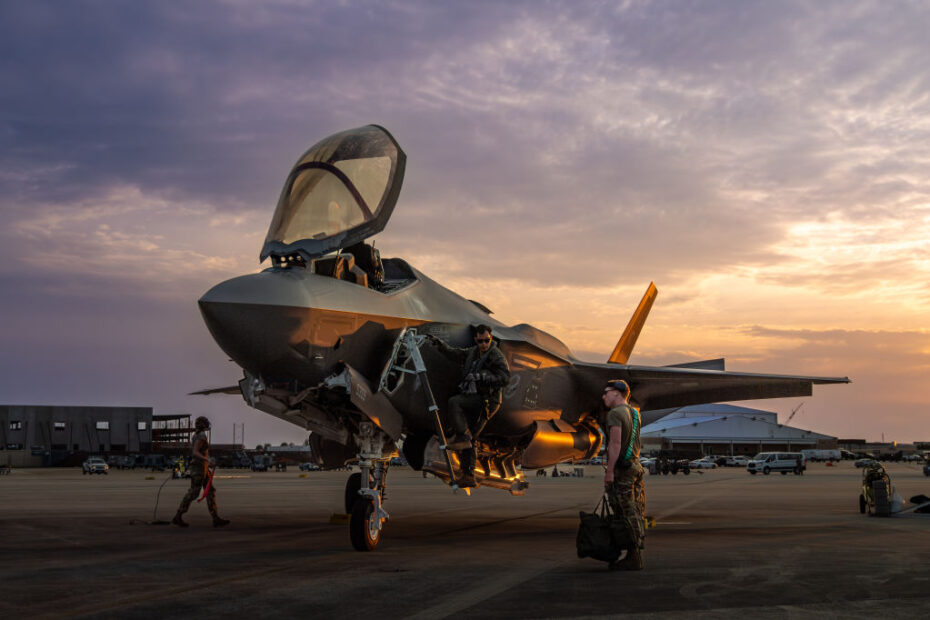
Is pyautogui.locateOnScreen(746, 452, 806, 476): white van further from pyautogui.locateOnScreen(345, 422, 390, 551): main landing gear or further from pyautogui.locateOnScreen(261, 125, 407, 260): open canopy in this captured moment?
pyautogui.locateOnScreen(261, 125, 407, 260): open canopy

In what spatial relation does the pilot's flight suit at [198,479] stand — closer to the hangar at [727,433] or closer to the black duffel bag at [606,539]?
the black duffel bag at [606,539]

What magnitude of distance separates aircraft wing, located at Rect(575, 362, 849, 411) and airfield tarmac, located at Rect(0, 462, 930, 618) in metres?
2.36

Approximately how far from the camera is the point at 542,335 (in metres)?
12.9

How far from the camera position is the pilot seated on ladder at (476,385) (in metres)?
10.4

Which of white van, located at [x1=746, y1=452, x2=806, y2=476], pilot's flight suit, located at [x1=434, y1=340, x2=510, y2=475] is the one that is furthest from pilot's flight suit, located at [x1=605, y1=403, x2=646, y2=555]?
white van, located at [x1=746, y1=452, x2=806, y2=476]

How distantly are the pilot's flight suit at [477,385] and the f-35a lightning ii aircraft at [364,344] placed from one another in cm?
17

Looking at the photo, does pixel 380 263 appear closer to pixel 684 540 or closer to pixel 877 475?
pixel 684 540

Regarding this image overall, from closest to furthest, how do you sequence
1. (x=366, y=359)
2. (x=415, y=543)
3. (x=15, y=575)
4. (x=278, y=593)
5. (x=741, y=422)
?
(x=278, y=593) < (x=15, y=575) < (x=366, y=359) < (x=415, y=543) < (x=741, y=422)

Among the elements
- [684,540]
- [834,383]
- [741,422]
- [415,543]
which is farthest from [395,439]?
[741,422]

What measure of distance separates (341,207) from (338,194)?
0.19m

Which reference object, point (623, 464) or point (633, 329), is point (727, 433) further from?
point (623, 464)

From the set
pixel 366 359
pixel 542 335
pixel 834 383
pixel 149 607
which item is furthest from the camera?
pixel 834 383

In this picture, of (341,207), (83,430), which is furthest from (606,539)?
(83,430)

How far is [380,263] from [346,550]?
3652mm
